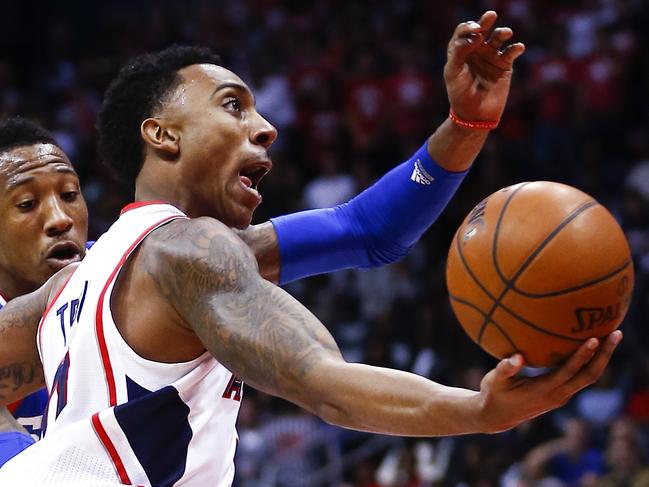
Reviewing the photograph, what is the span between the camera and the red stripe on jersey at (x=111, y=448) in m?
2.80

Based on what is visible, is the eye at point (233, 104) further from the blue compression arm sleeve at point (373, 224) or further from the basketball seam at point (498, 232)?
the basketball seam at point (498, 232)

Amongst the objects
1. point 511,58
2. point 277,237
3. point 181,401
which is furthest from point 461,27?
point 181,401

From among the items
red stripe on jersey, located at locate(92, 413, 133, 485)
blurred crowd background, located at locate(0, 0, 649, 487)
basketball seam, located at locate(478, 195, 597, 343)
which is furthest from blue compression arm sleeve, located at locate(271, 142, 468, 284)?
blurred crowd background, located at locate(0, 0, 649, 487)

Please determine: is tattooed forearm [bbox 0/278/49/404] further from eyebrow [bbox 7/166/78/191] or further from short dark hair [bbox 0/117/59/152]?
short dark hair [bbox 0/117/59/152]

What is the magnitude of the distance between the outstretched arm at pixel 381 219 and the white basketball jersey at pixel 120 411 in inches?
41.5

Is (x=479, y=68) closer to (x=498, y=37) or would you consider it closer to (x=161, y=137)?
(x=498, y=37)

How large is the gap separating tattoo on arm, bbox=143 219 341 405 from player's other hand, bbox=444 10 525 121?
1.11 m

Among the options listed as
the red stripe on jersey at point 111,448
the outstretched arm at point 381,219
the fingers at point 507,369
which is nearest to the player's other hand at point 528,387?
the fingers at point 507,369

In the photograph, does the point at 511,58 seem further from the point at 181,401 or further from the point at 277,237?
the point at 181,401

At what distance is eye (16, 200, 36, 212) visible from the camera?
4.12 metres

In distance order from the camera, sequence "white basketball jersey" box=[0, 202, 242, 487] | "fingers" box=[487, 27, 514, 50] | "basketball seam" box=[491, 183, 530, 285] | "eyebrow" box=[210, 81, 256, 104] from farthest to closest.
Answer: "fingers" box=[487, 27, 514, 50] → "eyebrow" box=[210, 81, 256, 104] → "white basketball jersey" box=[0, 202, 242, 487] → "basketball seam" box=[491, 183, 530, 285]

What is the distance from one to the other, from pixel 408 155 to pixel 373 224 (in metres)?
7.06

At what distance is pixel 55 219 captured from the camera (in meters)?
4.07

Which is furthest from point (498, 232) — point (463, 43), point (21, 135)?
point (21, 135)
